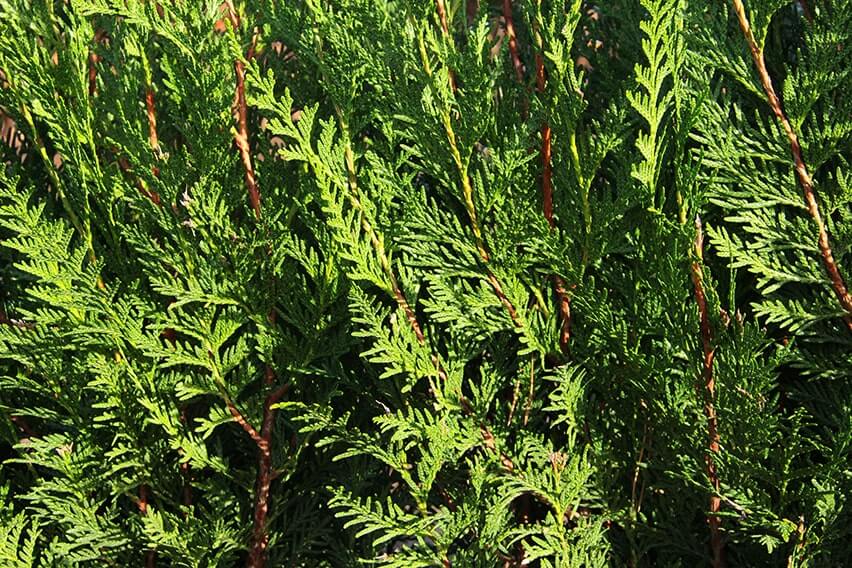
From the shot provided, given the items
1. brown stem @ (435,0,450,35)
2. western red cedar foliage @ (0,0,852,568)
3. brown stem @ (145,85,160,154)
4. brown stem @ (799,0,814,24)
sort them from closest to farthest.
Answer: western red cedar foliage @ (0,0,852,568), brown stem @ (435,0,450,35), brown stem @ (799,0,814,24), brown stem @ (145,85,160,154)

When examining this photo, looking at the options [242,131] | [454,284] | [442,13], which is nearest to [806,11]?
[442,13]

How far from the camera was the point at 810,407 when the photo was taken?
9.05 feet

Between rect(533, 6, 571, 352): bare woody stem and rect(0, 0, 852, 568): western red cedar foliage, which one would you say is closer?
rect(0, 0, 852, 568): western red cedar foliage

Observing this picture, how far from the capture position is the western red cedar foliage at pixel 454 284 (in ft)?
8.06

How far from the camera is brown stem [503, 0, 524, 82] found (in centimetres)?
276

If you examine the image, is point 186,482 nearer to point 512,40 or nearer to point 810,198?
point 512,40

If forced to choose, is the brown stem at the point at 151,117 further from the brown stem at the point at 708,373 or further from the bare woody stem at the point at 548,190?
the brown stem at the point at 708,373

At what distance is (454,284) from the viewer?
2691mm

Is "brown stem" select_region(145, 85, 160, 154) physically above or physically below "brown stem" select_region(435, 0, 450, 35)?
below

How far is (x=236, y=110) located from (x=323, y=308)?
2.06 ft

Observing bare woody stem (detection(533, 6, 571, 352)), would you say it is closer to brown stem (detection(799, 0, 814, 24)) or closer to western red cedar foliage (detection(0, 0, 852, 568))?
western red cedar foliage (detection(0, 0, 852, 568))

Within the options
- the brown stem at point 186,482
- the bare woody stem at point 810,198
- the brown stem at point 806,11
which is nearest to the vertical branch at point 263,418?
the brown stem at point 186,482

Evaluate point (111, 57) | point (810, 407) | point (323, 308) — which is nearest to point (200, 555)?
point (323, 308)

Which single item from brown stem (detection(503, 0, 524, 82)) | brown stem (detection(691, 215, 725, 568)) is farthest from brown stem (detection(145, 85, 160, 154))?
brown stem (detection(691, 215, 725, 568))
